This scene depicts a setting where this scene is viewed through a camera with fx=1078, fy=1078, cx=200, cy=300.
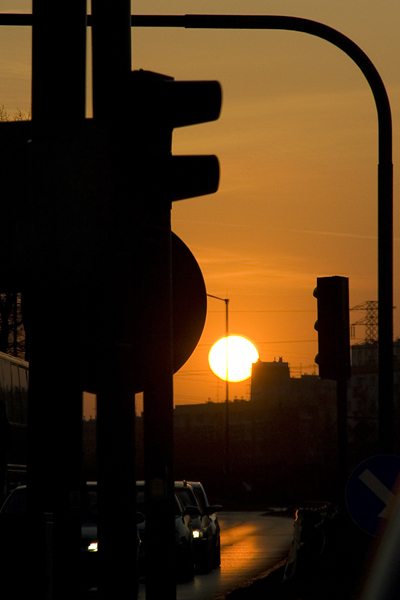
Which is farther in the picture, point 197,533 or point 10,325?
point 10,325

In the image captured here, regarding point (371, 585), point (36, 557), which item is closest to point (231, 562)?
point (36, 557)

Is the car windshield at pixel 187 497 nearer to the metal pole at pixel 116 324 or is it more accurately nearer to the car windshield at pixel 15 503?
the car windshield at pixel 15 503

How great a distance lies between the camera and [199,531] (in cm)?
1983

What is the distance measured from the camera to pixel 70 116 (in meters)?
4.85

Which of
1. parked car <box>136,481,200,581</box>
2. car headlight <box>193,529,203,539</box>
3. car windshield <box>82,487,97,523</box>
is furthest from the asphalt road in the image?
car windshield <box>82,487,97,523</box>

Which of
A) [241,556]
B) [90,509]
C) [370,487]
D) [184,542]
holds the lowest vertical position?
[241,556]

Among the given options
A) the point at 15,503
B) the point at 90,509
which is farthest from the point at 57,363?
the point at 15,503

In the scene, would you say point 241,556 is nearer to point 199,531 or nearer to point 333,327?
point 199,531

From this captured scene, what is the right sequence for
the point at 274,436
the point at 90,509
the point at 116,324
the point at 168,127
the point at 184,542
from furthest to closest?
the point at 274,436, the point at 184,542, the point at 90,509, the point at 168,127, the point at 116,324

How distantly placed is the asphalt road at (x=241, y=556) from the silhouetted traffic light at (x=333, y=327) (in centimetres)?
547

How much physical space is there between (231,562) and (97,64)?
19050mm

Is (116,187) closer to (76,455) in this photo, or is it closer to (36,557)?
(76,455)

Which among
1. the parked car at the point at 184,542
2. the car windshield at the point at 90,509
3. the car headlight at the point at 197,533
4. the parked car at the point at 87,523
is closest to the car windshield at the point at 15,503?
the parked car at the point at 87,523

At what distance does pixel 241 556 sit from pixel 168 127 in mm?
20478
